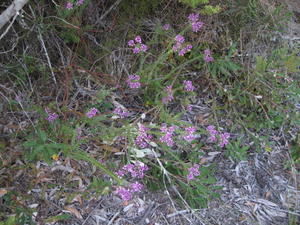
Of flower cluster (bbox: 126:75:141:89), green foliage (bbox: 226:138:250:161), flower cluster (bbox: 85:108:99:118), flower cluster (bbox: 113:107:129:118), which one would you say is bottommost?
green foliage (bbox: 226:138:250:161)

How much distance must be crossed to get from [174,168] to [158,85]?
655 mm

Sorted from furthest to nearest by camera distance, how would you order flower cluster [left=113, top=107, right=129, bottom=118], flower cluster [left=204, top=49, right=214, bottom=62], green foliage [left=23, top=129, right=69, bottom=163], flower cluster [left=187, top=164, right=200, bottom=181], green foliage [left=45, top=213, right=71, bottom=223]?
1. flower cluster [left=204, top=49, right=214, bottom=62]
2. flower cluster [left=113, top=107, right=129, bottom=118]
3. flower cluster [left=187, top=164, right=200, bottom=181]
4. green foliage [left=45, top=213, right=71, bottom=223]
5. green foliage [left=23, top=129, right=69, bottom=163]

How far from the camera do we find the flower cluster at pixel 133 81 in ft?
9.07

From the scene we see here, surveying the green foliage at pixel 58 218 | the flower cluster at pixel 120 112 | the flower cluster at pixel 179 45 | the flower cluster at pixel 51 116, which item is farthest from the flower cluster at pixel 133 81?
the green foliage at pixel 58 218

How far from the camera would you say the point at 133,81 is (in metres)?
2.79

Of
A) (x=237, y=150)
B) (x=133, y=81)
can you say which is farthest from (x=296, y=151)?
(x=133, y=81)

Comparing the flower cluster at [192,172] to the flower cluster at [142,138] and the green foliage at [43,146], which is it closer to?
the flower cluster at [142,138]

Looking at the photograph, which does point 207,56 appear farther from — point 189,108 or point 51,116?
point 51,116

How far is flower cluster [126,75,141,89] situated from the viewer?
109 inches

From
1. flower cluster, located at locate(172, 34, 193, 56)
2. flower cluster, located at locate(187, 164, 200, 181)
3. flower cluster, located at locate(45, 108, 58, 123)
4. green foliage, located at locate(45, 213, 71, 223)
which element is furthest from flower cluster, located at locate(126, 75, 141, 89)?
green foliage, located at locate(45, 213, 71, 223)

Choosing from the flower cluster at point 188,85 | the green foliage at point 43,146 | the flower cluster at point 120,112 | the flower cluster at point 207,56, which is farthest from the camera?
the flower cluster at point 207,56

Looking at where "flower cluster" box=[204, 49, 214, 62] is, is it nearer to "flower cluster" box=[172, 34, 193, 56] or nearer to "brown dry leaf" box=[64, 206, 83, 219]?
"flower cluster" box=[172, 34, 193, 56]

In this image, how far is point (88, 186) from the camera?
2.52 m

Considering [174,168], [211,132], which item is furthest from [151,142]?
[211,132]
